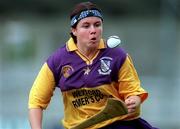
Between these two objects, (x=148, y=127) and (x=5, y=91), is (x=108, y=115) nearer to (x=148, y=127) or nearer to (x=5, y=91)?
(x=148, y=127)

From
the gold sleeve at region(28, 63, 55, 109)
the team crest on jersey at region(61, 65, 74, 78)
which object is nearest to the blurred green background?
the gold sleeve at region(28, 63, 55, 109)

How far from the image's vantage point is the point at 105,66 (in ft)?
17.4

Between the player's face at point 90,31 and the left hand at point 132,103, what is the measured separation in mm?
414

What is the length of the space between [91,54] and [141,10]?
548 inches

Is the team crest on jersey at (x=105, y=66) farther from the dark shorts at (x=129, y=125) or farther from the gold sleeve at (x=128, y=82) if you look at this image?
the dark shorts at (x=129, y=125)

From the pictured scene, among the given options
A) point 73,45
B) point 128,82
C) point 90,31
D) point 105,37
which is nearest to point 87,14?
point 90,31

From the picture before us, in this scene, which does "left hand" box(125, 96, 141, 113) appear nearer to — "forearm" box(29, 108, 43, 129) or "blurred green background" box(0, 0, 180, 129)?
"forearm" box(29, 108, 43, 129)

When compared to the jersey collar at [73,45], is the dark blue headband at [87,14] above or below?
above

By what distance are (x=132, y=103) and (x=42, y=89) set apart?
0.65 meters

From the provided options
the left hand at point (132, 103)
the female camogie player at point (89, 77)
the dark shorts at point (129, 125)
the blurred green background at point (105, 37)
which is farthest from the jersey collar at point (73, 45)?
the blurred green background at point (105, 37)

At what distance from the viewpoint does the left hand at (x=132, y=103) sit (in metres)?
5.17

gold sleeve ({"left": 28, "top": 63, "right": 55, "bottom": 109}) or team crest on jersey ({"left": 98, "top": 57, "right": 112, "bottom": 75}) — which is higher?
team crest on jersey ({"left": 98, "top": 57, "right": 112, "bottom": 75})

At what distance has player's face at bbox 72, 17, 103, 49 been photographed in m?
5.23

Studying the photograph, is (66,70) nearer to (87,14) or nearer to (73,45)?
(73,45)
